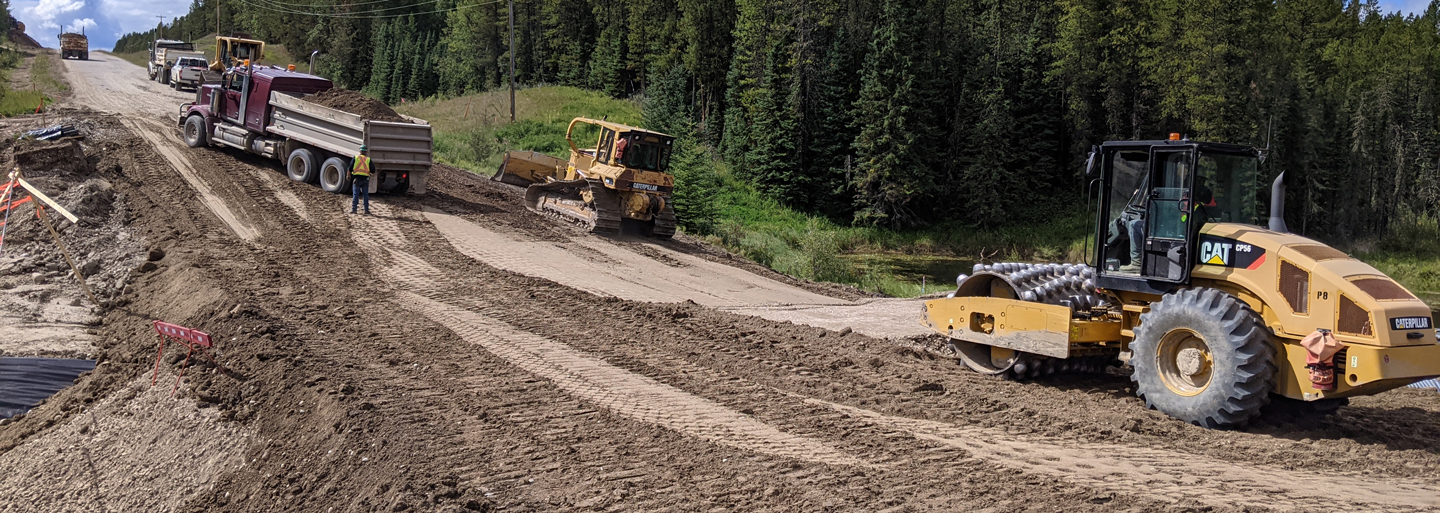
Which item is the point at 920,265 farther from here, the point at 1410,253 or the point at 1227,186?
the point at 1227,186

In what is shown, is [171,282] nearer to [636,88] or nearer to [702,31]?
[702,31]

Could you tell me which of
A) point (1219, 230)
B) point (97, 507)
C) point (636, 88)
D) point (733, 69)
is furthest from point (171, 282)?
point (636, 88)

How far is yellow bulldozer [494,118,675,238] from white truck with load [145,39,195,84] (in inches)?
1092

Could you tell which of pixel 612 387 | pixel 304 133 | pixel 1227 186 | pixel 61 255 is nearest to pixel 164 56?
pixel 304 133

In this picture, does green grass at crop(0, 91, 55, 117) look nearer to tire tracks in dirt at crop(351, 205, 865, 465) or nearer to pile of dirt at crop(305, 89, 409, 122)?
pile of dirt at crop(305, 89, 409, 122)

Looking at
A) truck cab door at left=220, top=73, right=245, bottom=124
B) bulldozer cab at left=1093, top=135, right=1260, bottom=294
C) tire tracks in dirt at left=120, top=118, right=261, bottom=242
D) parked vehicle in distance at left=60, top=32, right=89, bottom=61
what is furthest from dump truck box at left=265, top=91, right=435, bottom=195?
parked vehicle in distance at left=60, top=32, right=89, bottom=61

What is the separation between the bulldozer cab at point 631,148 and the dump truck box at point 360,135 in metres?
3.16

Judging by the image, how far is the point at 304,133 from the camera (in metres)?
19.8

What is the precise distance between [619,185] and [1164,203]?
523 inches

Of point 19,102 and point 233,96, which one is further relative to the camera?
point 19,102

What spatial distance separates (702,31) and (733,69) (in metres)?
5.68

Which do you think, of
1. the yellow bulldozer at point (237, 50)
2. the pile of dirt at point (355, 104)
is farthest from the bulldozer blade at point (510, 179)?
the yellow bulldozer at point (237, 50)

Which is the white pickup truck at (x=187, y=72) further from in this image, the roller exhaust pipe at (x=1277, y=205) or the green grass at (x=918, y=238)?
the roller exhaust pipe at (x=1277, y=205)

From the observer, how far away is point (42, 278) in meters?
13.1
